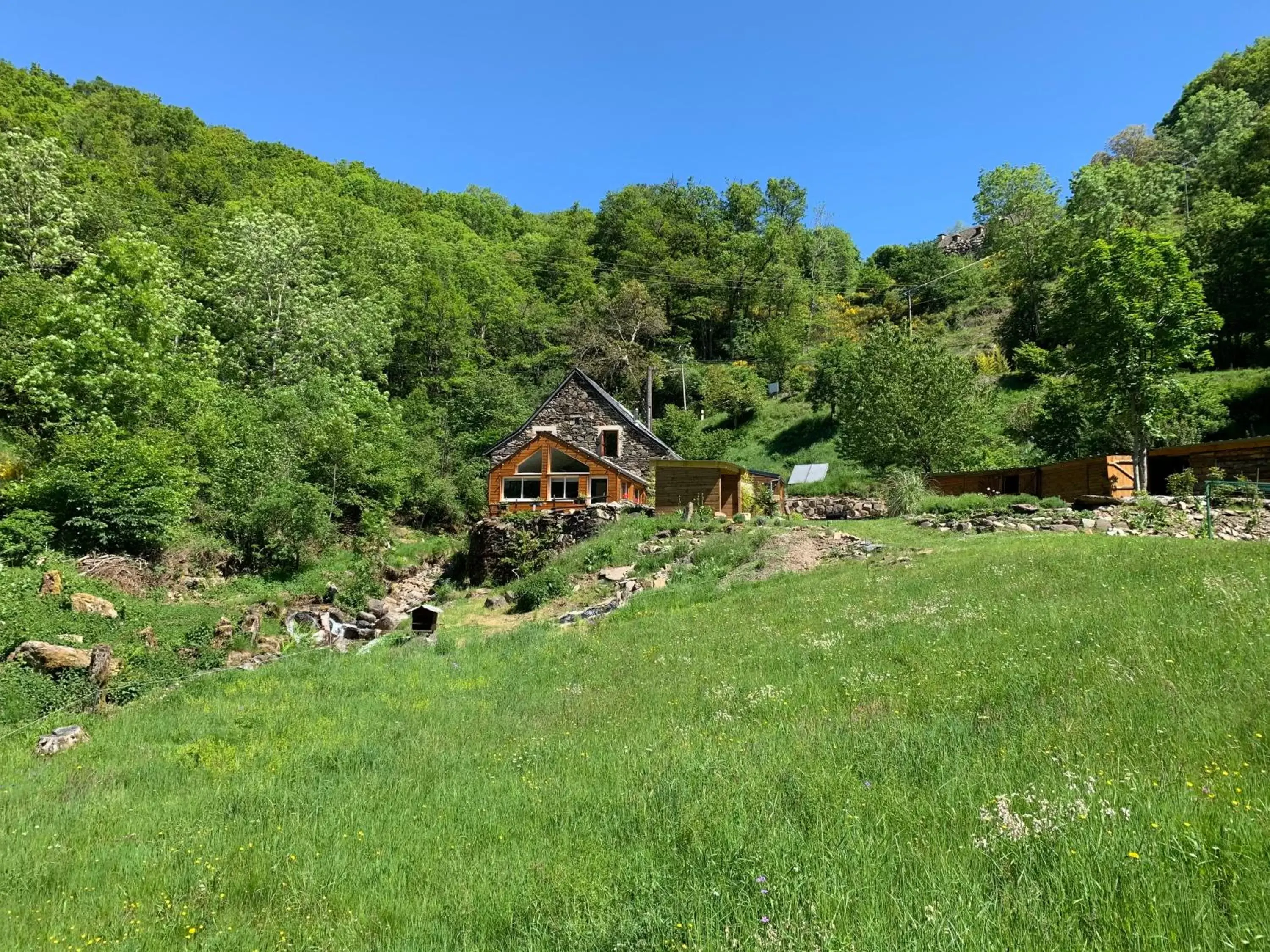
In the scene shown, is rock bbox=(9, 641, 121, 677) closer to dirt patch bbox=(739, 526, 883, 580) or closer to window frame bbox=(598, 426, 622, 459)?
dirt patch bbox=(739, 526, 883, 580)

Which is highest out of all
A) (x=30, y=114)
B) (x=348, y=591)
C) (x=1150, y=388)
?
(x=30, y=114)

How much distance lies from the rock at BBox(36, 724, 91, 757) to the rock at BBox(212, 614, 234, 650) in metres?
7.66

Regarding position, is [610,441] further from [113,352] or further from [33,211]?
[33,211]

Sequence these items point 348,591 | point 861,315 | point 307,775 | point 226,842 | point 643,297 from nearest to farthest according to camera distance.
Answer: point 226,842
point 307,775
point 348,591
point 643,297
point 861,315

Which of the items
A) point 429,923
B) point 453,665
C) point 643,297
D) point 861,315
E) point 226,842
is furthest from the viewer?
point 861,315

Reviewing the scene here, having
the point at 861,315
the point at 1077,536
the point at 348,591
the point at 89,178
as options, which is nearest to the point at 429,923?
the point at 1077,536

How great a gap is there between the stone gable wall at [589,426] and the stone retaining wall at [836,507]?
28.7ft

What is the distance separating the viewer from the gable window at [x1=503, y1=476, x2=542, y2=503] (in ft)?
114

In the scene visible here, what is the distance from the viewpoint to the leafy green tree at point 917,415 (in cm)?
3600

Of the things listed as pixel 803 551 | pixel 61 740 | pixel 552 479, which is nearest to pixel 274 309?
pixel 552 479

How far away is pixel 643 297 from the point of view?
62.8m

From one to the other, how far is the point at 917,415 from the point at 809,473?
10.9 m

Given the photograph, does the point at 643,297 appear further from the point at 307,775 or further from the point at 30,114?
the point at 307,775

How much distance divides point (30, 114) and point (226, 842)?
55.6 m
